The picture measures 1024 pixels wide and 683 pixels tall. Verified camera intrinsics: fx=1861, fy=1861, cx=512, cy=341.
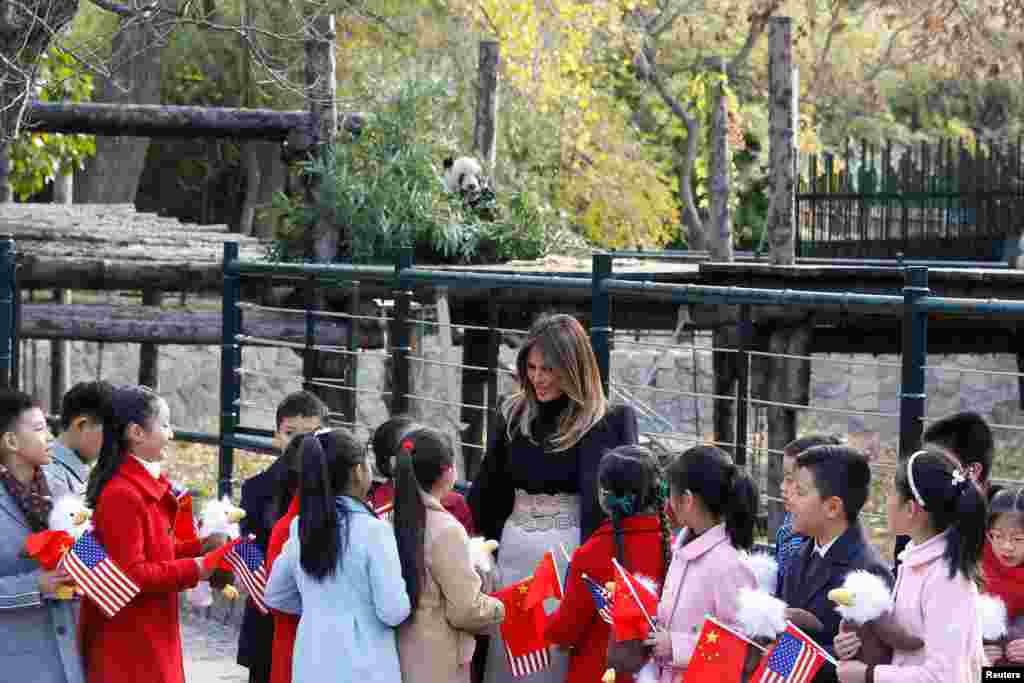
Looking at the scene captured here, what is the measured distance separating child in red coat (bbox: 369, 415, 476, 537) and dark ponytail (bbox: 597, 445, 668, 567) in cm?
64

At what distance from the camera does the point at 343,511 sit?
209 inches

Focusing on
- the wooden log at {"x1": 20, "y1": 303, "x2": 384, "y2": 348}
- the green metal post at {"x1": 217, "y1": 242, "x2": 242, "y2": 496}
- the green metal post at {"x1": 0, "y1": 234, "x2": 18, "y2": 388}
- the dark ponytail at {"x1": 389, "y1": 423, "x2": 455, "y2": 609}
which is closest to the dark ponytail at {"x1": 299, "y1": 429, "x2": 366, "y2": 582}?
the dark ponytail at {"x1": 389, "y1": 423, "x2": 455, "y2": 609}

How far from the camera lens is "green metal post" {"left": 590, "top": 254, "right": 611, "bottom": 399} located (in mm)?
6875

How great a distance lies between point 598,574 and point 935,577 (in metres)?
1.19

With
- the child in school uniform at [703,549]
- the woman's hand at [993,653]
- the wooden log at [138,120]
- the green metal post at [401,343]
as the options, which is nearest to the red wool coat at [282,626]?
the child in school uniform at [703,549]

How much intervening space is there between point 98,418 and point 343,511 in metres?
1.18

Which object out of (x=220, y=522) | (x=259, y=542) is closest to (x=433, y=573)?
(x=220, y=522)

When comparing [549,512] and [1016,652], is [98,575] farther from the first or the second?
[1016,652]

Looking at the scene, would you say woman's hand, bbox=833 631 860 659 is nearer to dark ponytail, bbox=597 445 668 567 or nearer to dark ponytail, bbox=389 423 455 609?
dark ponytail, bbox=597 445 668 567

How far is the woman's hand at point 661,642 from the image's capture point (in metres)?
5.03

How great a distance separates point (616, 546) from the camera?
17.6ft

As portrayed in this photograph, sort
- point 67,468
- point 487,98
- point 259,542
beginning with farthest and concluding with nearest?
point 487,98, point 259,542, point 67,468

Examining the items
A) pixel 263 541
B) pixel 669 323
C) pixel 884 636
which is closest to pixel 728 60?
pixel 669 323

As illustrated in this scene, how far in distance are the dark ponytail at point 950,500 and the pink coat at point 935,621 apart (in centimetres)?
4
